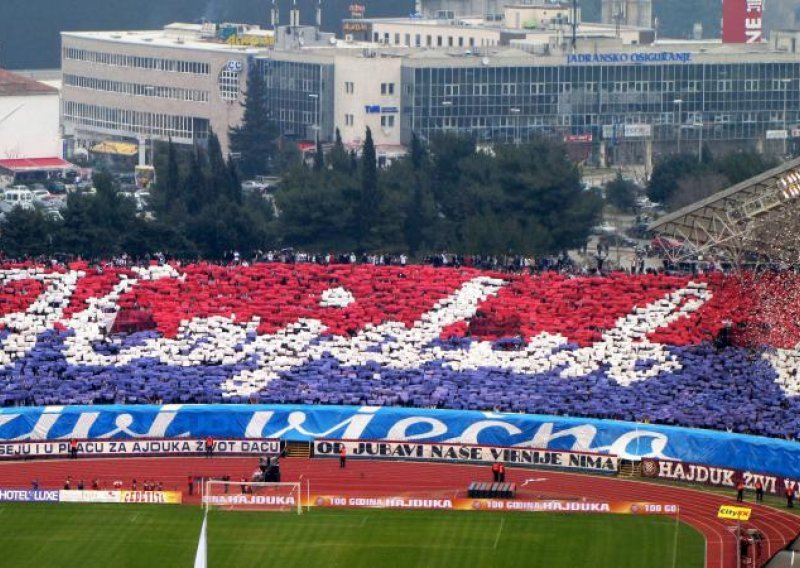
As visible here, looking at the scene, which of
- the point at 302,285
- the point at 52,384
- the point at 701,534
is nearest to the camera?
the point at 701,534

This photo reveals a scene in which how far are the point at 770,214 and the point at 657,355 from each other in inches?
332

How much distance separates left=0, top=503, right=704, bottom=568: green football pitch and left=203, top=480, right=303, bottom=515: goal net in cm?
85

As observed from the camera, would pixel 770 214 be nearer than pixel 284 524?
No

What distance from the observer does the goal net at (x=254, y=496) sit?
103m

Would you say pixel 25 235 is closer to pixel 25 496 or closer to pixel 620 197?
pixel 25 496

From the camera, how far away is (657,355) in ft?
388

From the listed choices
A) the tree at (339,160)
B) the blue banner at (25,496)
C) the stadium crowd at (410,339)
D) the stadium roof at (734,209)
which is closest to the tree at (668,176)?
the tree at (339,160)

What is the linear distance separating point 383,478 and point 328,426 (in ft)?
17.0

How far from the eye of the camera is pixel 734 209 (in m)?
121

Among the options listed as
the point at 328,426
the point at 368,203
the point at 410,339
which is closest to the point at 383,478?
the point at 328,426

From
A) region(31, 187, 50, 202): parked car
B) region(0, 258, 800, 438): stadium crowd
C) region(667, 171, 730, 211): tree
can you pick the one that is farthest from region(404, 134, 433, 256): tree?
region(31, 187, 50, 202): parked car

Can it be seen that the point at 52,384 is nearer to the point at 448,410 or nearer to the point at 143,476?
the point at 143,476

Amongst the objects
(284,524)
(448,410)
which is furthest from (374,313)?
(284,524)

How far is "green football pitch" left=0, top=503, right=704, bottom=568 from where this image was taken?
313ft
